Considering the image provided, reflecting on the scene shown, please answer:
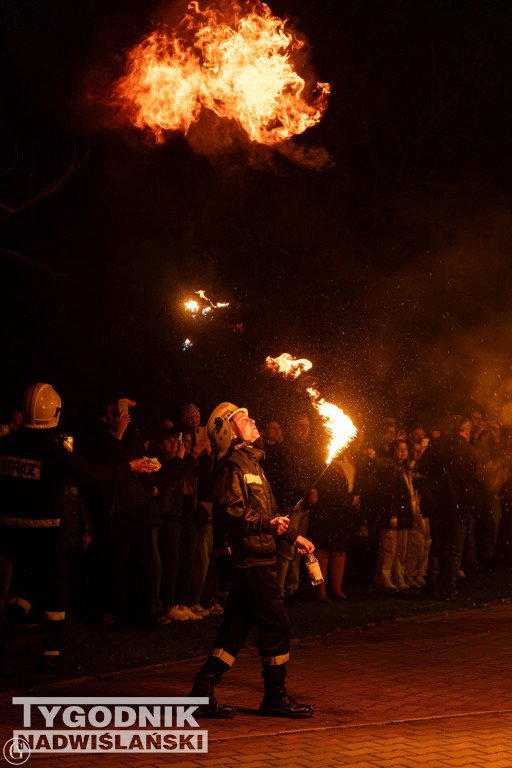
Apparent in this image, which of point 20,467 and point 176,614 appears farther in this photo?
point 176,614

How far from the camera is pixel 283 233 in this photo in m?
18.3

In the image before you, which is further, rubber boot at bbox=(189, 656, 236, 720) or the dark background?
the dark background

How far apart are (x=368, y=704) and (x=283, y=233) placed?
40.3 feet

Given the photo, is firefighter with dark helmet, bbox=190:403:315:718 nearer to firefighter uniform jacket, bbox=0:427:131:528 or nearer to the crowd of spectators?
firefighter uniform jacket, bbox=0:427:131:528

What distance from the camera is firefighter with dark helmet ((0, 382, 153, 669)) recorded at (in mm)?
7656

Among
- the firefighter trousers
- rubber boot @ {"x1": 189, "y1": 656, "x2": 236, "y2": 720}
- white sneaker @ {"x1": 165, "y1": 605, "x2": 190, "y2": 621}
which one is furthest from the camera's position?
white sneaker @ {"x1": 165, "y1": 605, "x2": 190, "y2": 621}

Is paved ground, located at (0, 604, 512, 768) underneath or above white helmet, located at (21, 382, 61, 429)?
underneath

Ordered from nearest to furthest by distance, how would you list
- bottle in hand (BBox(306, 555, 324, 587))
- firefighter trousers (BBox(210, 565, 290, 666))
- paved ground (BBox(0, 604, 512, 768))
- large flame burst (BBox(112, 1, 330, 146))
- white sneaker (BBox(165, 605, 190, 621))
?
paved ground (BBox(0, 604, 512, 768)) → firefighter trousers (BBox(210, 565, 290, 666)) → bottle in hand (BBox(306, 555, 324, 587)) → white sneaker (BBox(165, 605, 190, 621)) → large flame burst (BBox(112, 1, 330, 146))

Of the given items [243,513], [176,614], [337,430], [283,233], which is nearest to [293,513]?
[337,430]

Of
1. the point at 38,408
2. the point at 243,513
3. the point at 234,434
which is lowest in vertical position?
the point at 243,513

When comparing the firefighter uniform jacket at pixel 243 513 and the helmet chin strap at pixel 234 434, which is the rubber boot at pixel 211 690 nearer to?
the firefighter uniform jacket at pixel 243 513

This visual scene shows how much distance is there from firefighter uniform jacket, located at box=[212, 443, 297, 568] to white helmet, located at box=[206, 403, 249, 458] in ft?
0.68

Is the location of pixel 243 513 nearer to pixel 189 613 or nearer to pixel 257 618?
pixel 257 618

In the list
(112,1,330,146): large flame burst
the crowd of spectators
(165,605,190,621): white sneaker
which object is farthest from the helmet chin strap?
(112,1,330,146): large flame burst
